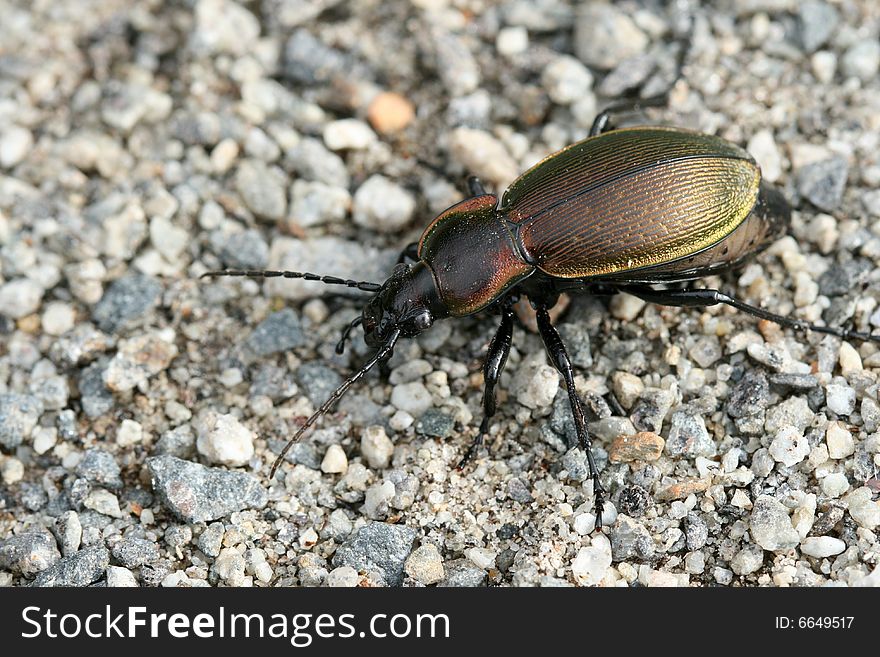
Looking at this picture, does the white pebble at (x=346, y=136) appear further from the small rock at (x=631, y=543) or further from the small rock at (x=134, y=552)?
the small rock at (x=631, y=543)

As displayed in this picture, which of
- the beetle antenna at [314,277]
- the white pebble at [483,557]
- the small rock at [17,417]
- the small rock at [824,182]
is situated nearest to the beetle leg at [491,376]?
the white pebble at [483,557]

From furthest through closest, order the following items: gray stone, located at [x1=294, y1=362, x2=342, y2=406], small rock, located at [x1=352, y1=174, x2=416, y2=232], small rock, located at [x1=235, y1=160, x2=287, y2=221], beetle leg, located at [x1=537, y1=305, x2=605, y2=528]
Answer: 1. small rock, located at [x1=235, y1=160, x2=287, y2=221]
2. small rock, located at [x1=352, y1=174, x2=416, y2=232]
3. gray stone, located at [x1=294, y1=362, x2=342, y2=406]
4. beetle leg, located at [x1=537, y1=305, x2=605, y2=528]

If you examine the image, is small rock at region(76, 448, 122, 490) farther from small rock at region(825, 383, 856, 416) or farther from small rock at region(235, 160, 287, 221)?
small rock at region(825, 383, 856, 416)

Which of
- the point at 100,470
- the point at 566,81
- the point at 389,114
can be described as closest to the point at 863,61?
the point at 566,81

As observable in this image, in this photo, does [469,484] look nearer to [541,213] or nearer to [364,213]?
[541,213]

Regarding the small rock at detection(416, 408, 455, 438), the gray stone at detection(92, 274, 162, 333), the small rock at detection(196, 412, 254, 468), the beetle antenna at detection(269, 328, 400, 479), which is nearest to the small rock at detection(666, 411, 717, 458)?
the small rock at detection(416, 408, 455, 438)

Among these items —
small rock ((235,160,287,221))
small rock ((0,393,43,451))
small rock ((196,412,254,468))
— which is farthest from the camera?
small rock ((235,160,287,221))

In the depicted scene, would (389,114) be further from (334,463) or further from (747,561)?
(747,561)

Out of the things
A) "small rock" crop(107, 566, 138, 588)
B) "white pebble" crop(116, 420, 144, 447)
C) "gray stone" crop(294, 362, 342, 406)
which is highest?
"gray stone" crop(294, 362, 342, 406)
